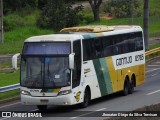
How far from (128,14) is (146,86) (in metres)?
58.7

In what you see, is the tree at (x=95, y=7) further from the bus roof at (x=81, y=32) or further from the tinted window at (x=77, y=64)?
the tinted window at (x=77, y=64)

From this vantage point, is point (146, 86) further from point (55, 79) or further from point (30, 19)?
point (30, 19)

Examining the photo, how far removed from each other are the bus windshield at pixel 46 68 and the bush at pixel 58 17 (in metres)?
49.5

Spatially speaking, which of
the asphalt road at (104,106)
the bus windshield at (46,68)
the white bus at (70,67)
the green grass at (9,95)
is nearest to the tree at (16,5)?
the green grass at (9,95)

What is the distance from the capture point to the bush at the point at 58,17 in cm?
7412

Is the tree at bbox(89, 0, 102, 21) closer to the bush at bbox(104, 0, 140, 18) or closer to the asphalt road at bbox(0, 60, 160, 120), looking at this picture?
the bush at bbox(104, 0, 140, 18)

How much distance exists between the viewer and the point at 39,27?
7562 cm

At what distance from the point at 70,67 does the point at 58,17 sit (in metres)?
50.9

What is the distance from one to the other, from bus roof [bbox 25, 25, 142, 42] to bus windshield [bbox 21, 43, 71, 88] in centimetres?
44

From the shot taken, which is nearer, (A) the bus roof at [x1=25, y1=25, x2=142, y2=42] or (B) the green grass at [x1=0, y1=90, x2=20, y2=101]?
(A) the bus roof at [x1=25, y1=25, x2=142, y2=42]

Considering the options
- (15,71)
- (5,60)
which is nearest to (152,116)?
(15,71)

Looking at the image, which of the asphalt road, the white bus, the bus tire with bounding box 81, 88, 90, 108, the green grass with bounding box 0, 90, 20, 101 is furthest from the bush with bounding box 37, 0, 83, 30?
the bus tire with bounding box 81, 88, 90, 108

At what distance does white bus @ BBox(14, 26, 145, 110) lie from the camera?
23.8m

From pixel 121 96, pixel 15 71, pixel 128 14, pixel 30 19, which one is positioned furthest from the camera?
pixel 128 14
